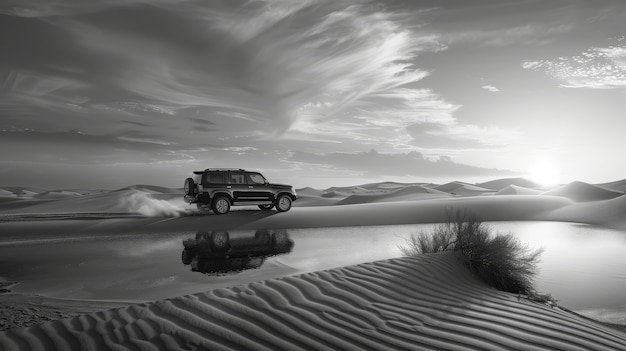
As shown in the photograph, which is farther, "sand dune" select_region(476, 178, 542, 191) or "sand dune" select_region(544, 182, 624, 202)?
"sand dune" select_region(476, 178, 542, 191)

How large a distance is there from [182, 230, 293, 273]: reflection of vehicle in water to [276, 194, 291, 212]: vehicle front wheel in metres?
4.29

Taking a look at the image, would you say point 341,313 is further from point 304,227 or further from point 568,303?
point 304,227

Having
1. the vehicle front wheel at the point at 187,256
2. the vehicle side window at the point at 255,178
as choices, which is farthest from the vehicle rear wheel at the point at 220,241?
the vehicle side window at the point at 255,178

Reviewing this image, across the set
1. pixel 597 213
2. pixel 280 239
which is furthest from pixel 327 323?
pixel 597 213

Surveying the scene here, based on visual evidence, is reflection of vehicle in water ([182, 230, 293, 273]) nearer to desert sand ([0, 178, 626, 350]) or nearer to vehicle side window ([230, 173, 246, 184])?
desert sand ([0, 178, 626, 350])

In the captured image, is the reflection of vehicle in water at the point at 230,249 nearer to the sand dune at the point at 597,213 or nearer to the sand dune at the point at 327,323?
the sand dune at the point at 327,323

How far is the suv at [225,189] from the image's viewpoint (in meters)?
15.2

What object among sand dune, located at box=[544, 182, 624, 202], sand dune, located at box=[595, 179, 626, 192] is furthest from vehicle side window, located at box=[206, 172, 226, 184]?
sand dune, located at box=[595, 179, 626, 192]

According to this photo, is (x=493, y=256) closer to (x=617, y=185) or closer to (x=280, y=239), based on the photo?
(x=280, y=239)

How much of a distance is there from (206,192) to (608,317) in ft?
42.9

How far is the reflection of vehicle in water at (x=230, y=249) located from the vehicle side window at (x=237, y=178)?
3084 millimetres

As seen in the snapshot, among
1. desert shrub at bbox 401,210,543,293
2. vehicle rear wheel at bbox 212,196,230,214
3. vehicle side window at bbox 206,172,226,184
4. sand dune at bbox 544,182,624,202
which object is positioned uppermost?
vehicle side window at bbox 206,172,226,184

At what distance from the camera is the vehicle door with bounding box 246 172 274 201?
16141 millimetres

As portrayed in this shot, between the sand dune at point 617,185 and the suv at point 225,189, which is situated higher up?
the sand dune at point 617,185
